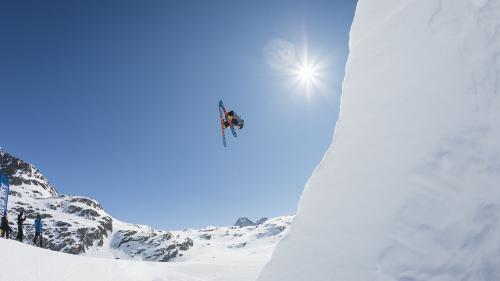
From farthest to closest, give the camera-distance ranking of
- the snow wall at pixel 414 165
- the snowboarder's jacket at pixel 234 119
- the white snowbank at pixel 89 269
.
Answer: the snowboarder's jacket at pixel 234 119, the white snowbank at pixel 89 269, the snow wall at pixel 414 165

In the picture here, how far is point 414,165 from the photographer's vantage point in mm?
6230

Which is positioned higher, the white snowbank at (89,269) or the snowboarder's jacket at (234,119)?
the snowboarder's jacket at (234,119)

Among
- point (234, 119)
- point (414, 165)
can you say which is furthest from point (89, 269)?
point (234, 119)

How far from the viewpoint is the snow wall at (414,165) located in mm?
5664

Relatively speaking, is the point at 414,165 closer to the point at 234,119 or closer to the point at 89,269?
the point at 89,269

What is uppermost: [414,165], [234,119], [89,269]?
[234,119]

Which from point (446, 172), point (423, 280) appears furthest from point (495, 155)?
point (423, 280)

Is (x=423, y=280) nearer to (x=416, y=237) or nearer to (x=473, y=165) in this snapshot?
(x=416, y=237)

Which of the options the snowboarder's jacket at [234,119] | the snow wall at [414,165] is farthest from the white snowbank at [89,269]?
the snowboarder's jacket at [234,119]

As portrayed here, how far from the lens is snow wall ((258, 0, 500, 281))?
18.6 ft

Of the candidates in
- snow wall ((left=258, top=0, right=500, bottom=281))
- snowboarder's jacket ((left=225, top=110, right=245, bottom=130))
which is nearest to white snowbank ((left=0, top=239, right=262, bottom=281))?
snow wall ((left=258, top=0, right=500, bottom=281))

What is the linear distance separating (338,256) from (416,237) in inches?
52.9

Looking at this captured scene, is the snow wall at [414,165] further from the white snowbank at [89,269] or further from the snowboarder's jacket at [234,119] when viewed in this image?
the snowboarder's jacket at [234,119]

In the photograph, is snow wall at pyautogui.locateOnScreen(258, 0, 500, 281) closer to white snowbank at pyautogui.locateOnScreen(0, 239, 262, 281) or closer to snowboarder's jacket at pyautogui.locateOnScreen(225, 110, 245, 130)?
white snowbank at pyautogui.locateOnScreen(0, 239, 262, 281)
